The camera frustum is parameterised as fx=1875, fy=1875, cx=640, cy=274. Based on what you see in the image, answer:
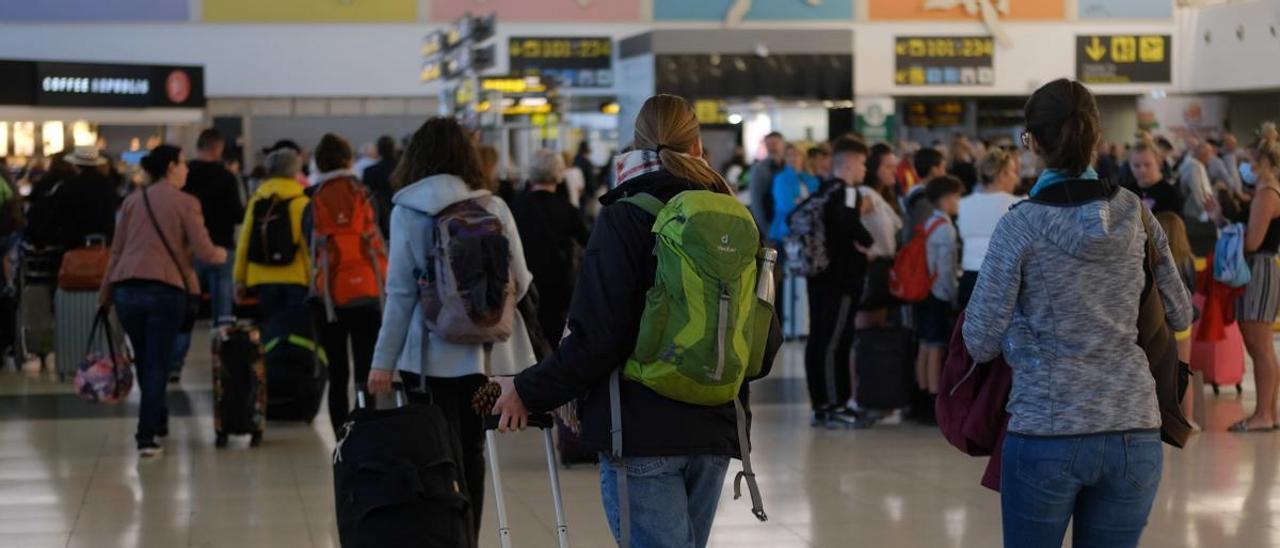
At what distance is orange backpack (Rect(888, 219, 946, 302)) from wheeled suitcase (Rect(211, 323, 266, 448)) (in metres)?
3.76

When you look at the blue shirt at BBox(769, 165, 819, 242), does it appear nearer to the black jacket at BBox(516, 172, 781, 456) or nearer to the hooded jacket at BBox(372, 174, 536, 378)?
the hooded jacket at BBox(372, 174, 536, 378)

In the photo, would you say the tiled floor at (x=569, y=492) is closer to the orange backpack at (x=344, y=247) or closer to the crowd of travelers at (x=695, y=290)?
the crowd of travelers at (x=695, y=290)

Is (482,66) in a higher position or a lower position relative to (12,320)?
higher

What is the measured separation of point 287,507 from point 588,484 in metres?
1.49

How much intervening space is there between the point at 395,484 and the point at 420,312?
173cm

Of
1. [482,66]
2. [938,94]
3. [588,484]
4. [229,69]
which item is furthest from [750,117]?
[588,484]

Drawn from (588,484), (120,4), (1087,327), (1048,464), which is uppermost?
(120,4)

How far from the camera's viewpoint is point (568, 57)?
3177 centimetres

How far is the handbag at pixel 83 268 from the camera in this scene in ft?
44.9

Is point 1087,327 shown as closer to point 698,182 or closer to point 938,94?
point 698,182

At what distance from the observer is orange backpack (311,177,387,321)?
9.36 metres

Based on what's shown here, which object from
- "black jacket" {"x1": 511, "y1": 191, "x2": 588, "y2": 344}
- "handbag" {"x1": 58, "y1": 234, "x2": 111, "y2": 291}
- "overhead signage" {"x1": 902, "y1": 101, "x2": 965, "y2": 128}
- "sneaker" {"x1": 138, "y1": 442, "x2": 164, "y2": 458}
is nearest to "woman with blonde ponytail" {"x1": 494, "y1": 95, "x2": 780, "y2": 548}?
"black jacket" {"x1": 511, "y1": 191, "x2": 588, "y2": 344}

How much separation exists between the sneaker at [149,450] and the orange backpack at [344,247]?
1308 millimetres

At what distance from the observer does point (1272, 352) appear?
10844 mm
